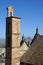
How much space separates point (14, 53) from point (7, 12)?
6.47 meters

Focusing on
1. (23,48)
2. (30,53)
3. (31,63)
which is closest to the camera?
(31,63)

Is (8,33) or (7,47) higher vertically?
(8,33)

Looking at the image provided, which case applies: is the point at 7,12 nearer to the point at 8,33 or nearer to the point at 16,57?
the point at 8,33

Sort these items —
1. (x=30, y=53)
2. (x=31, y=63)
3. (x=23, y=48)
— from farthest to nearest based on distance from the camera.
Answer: (x=23, y=48) < (x=30, y=53) < (x=31, y=63)

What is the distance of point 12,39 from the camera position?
2972 cm

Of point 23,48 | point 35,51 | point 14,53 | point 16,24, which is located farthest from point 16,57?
point 23,48

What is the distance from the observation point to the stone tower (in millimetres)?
29703

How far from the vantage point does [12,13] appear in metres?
31.0

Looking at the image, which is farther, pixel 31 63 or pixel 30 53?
pixel 30 53

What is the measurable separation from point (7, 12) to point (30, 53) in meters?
7.23

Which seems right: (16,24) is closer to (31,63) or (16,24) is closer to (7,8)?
(7,8)

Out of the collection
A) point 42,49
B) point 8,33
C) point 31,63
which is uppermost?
point 8,33

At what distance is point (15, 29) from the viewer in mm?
30000

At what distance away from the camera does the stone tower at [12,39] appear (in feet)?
97.5
